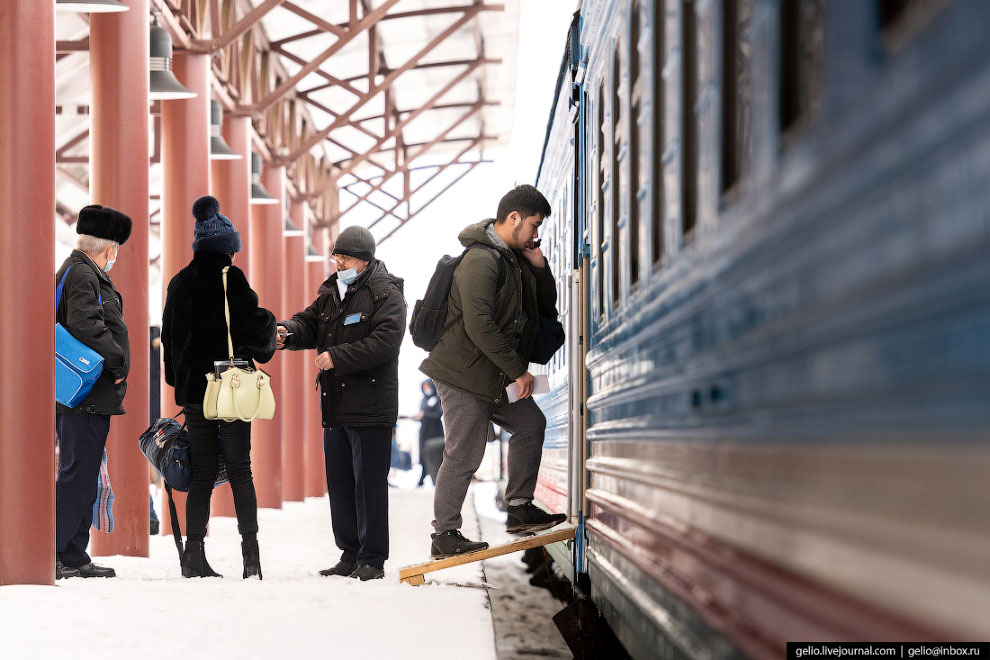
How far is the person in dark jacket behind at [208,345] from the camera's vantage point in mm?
4824

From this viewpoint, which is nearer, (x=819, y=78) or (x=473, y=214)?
(x=819, y=78)

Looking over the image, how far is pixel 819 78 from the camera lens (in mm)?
1415

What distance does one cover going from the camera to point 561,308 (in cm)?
634

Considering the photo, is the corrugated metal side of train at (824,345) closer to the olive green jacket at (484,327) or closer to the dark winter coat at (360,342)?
the olive green jacket at (484,327)

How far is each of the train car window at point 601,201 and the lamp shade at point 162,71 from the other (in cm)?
385

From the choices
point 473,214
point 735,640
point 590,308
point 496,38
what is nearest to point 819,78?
point 735,640

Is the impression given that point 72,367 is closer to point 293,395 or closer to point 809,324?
point 809,324

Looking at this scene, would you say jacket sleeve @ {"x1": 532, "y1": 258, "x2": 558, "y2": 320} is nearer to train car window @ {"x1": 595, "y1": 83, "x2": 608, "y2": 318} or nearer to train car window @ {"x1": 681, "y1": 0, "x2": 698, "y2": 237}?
train car window @ {"x1": 595, "y1": 83, "x2": 608, "y2": 318}

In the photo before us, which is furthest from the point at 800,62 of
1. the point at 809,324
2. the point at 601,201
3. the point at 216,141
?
the point at 216,141

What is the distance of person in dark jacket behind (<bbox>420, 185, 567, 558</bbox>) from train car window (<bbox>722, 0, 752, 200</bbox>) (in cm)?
245

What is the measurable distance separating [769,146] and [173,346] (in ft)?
12.2

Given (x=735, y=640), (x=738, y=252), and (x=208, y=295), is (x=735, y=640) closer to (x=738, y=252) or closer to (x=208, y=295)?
(x=738, y=252)

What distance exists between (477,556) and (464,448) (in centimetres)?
42

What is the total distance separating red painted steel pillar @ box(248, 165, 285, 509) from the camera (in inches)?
460
